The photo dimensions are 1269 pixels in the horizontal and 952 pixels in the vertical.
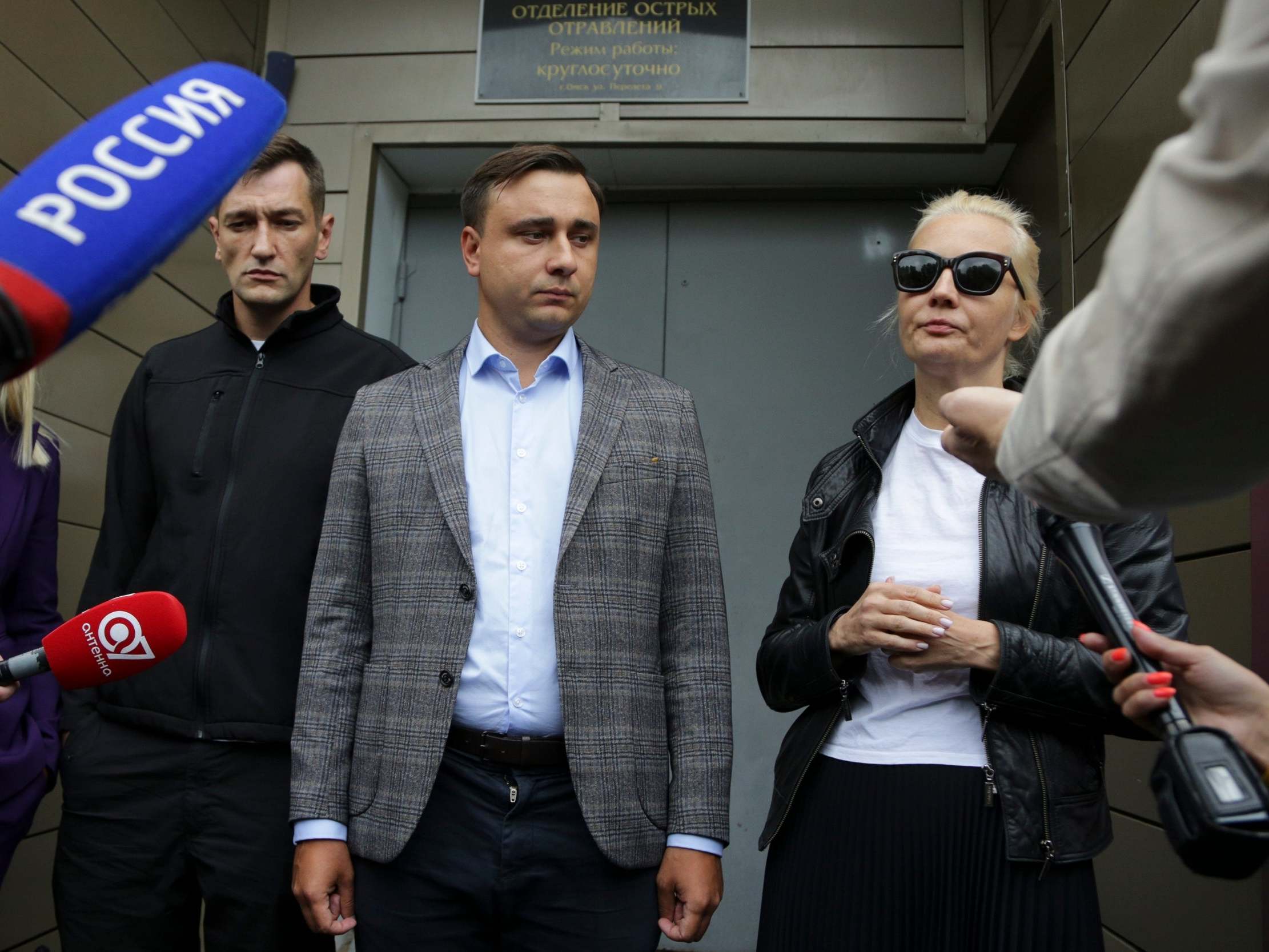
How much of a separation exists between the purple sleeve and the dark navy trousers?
99cm

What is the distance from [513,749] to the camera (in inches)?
81.9

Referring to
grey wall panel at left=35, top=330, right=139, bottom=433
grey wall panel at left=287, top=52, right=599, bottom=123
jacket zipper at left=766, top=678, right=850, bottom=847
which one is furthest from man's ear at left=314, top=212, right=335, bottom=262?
grey wall panel at left=287, top=52, right=599, bottom=123

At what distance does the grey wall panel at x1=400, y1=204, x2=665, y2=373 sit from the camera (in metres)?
4.71

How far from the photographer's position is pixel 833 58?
4398 mm

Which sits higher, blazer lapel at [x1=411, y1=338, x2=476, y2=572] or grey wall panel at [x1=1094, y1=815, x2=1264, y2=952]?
blazer lapel at [x1=411, y1=338, x2=476, y2=572]

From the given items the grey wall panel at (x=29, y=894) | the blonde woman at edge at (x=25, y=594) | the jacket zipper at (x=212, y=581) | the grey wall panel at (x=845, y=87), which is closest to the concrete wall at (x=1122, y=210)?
the grey wall panel at (x=845, y=87)

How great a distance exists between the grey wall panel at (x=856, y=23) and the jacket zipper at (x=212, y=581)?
2.79 metres

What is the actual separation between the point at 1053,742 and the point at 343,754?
51.3 inches

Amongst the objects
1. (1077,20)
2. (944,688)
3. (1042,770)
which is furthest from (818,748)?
(1077,20)

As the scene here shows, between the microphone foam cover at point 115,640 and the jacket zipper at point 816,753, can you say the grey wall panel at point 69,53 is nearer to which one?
the microphone foam cover at point 115,640

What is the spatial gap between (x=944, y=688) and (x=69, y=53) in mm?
3158

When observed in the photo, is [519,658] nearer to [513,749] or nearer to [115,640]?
[513,749]

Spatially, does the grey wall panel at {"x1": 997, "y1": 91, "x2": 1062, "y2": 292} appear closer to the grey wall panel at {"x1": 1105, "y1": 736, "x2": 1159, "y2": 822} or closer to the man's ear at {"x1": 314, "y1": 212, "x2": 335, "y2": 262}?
the grey wall panel at {"x1": 1105, "y1": 736, "x2": 1159, "y2": 822}

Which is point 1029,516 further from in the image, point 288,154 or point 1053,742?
point 288,154
